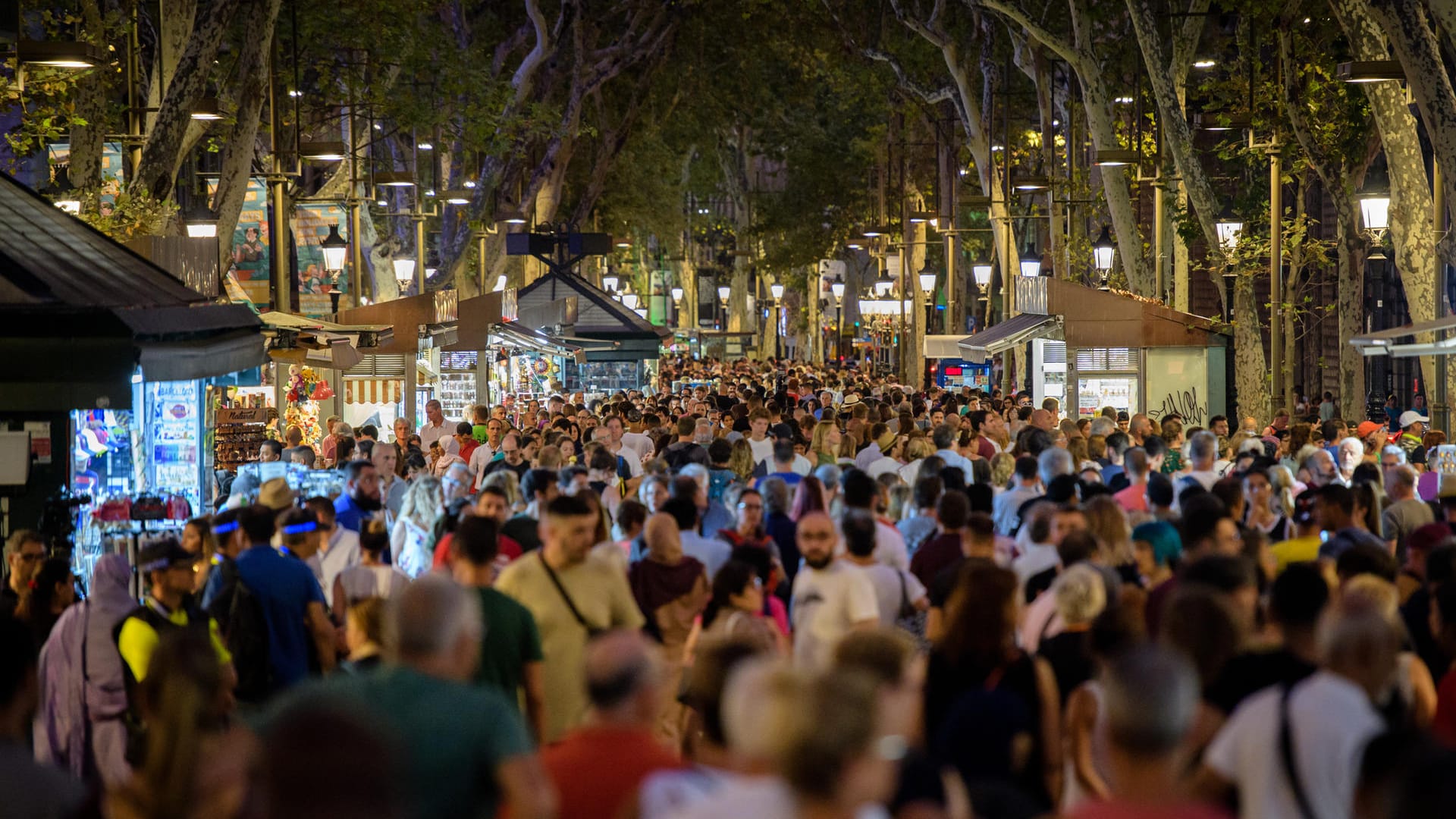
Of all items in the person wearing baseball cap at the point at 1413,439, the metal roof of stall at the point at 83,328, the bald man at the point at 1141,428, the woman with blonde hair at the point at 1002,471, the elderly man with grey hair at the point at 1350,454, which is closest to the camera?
the metal roof of stall at the point at 83,328

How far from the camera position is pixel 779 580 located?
948cm

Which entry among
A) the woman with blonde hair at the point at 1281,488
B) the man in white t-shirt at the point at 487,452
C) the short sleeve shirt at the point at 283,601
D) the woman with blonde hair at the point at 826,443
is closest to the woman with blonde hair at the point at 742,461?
the woman with blonde hair at the point at 826,443

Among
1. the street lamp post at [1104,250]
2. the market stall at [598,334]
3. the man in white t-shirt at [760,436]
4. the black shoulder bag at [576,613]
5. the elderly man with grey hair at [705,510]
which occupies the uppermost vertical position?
the street lamp post at [1104,250]

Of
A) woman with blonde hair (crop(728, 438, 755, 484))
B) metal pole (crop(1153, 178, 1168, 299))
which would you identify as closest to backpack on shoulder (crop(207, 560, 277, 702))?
woman with blonde hair (crop(728, 438, 755, 484))

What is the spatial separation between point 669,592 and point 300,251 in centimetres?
2589

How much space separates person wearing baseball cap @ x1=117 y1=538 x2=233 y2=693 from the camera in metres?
7.79

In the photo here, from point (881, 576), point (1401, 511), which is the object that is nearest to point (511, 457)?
point (1401, 511)

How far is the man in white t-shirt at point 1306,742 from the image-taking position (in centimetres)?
504

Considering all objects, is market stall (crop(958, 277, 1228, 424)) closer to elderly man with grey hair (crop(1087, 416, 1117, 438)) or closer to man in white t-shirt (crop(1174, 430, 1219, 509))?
elderly man with grey hair (crop(1087, 416, 1117, 438))

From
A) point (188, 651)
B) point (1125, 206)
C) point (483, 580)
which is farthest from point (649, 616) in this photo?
point (1125, 206)

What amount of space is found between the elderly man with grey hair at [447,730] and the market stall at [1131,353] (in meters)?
18.4

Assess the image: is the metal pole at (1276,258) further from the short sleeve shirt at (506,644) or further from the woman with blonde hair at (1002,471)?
the short sleeve shirt at (506,644)

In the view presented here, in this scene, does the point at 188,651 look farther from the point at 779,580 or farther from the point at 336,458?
the point at 336,458

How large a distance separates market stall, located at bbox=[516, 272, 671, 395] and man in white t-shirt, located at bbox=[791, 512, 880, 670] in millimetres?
28715
